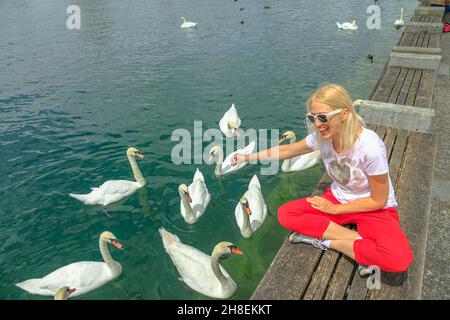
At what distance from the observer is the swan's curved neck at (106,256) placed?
5688 mm

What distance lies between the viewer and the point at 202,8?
31.6 meters

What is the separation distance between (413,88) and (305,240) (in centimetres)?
597

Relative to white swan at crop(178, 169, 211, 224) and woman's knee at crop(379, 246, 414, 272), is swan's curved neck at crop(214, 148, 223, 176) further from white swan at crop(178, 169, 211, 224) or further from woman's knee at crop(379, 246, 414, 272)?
woman's knee at crop(379, 246, 414, 272)

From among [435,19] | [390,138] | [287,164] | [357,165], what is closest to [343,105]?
[357,165]

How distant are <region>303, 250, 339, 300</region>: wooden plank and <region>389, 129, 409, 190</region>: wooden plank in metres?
1.75

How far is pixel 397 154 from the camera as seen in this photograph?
5.50 meters

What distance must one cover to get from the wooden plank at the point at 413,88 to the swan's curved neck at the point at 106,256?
21.6ft

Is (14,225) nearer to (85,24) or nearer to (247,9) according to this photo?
(85,24)

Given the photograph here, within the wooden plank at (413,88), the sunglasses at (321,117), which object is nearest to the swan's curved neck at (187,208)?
the sunglasses at (321,117)

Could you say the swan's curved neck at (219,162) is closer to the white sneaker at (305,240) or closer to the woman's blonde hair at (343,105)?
the white sneaker at (305,240)

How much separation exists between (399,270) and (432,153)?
2.93m

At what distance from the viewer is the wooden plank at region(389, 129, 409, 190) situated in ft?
16.4

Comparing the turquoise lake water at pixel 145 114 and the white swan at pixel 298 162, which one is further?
the white swan at pixel 298 162
